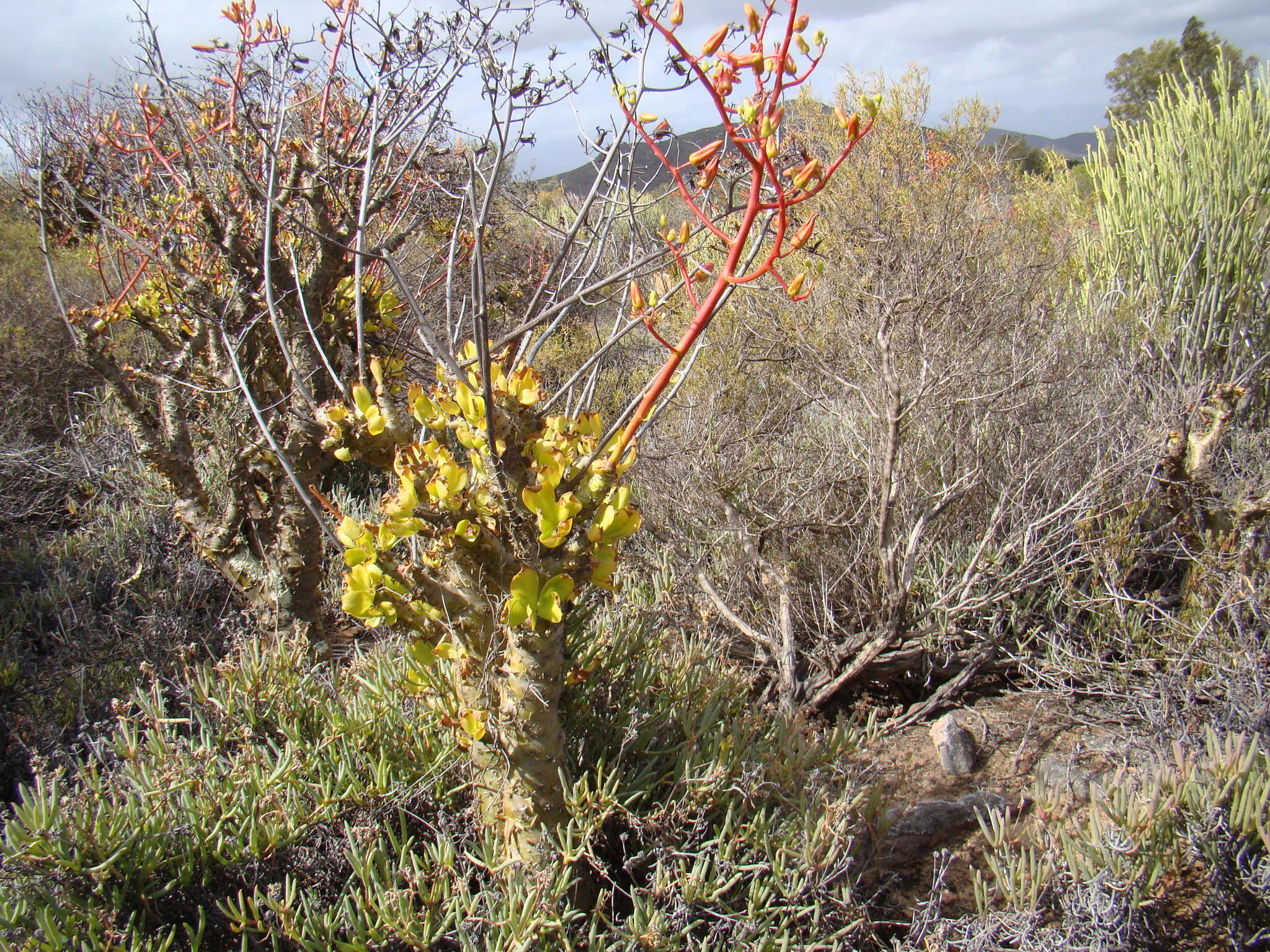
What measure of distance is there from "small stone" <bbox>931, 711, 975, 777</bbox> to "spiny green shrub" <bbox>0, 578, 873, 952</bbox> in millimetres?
1007

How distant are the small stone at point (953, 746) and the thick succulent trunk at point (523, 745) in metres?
1.88

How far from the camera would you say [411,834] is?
1.80 meters

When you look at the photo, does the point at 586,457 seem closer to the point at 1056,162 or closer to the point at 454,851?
the point at 454,851

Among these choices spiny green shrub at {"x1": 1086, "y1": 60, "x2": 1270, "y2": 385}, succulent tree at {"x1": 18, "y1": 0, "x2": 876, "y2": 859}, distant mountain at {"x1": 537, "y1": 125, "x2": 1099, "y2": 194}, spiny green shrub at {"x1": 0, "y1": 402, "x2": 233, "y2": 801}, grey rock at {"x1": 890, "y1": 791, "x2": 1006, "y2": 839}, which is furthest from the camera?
spiny green shrub at {"x1": 1086, "y1": 60, "x2": 1270, "y2": 385}

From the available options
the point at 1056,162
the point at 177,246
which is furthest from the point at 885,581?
the point at 1056,162

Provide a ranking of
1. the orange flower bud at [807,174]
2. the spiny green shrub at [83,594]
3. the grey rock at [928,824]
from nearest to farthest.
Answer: the orange flower bud at [807,174], the grey rock at [928,824], the spiny green shrub at [83,594]

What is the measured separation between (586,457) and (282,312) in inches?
79.6

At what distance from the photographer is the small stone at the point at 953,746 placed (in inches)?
113

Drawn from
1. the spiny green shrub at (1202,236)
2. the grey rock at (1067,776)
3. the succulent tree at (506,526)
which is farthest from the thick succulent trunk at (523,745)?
the spiny green shrub at (1202,236)

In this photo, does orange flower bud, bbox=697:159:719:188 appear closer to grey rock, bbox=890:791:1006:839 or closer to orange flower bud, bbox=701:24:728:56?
orange flower bud, bbox=701:24:728:56

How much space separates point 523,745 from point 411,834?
19.5 inches

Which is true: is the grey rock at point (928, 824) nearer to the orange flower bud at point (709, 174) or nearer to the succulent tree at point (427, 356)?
the succulent tree at point (427, 356)

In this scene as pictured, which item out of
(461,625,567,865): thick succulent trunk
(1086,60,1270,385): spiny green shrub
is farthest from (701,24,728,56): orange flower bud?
(1086,60,1270,385): spiny green shrub

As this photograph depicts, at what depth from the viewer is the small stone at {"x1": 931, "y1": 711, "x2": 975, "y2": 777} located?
9.41ft
